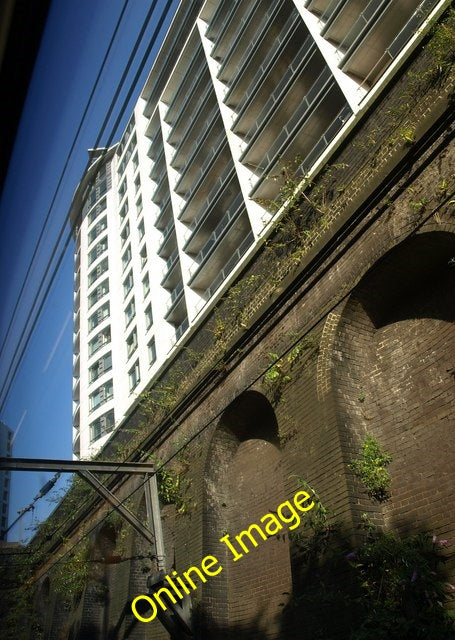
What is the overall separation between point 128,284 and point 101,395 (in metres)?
7.29

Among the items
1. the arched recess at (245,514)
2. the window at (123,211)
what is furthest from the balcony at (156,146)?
the arched recess at (245,514)

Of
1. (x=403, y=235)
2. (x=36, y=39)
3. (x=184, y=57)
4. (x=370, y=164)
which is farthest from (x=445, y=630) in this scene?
(x=184, y=57)

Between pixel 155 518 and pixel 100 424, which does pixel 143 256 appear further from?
pixel 155 518

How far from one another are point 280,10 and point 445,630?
22.2m

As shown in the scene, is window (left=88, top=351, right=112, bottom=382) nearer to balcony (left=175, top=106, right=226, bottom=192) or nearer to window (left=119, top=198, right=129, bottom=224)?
window (left=119, top=198, right=129, bottom=224)

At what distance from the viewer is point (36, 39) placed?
1.71 metres

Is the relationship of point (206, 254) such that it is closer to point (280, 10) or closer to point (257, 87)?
point (257, 87)

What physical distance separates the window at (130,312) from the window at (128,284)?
109 centimetres

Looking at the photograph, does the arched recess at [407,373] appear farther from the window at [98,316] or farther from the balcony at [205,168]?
the window at [98,316]

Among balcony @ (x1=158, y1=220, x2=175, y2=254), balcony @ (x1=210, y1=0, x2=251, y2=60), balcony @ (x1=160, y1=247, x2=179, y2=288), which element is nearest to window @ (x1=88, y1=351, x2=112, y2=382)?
balcony @ (x1=160, y1=247, x2=179, y2=288)

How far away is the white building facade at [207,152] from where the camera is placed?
59.4 ft

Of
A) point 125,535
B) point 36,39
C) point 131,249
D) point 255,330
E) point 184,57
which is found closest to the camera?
point 36,39

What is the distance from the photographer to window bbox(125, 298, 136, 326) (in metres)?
32.9

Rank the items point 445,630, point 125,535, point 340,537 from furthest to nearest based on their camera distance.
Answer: point 125,535 < point 340,537 < point 445,630
